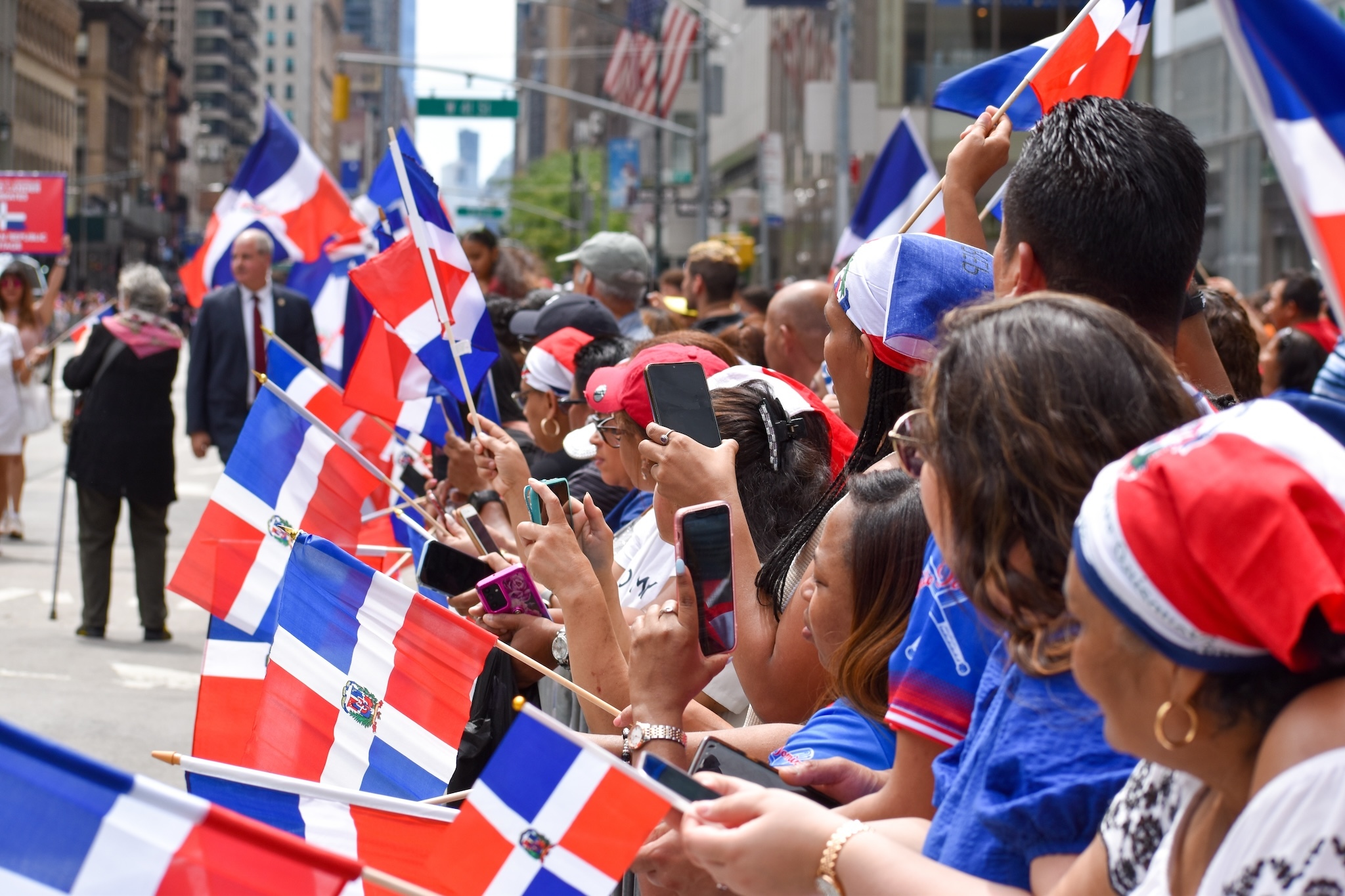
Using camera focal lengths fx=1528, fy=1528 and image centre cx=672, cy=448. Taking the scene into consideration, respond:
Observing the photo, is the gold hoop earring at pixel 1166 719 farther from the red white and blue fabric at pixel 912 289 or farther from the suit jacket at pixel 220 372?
the suit jacket at pixel 220 372

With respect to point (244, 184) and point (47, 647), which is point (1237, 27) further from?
point (244, 184)

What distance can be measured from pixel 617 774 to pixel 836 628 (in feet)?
2.25

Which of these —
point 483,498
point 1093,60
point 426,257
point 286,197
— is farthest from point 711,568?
point 286,197

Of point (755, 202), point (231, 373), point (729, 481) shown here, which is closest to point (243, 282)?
point (231, 373)

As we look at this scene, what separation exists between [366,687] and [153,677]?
4.98 m

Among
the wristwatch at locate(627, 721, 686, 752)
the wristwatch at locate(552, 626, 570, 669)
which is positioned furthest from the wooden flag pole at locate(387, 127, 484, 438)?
the wristwatch at locate(627, 721, 686, 752)

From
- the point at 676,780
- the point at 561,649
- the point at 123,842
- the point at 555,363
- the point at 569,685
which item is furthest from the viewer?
the point at 555,363

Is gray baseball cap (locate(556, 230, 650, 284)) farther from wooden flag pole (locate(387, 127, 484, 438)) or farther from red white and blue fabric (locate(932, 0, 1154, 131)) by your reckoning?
red white and blue fabric (locate(932, 0, 1154, 131))

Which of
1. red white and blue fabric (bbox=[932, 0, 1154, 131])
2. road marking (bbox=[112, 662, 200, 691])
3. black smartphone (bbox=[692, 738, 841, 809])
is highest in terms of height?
red white and blue fabric (bbox=[932, 0, 1154, 131])

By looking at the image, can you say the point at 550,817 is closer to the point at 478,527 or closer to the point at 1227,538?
the point at 1227,538

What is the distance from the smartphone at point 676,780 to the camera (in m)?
1.95

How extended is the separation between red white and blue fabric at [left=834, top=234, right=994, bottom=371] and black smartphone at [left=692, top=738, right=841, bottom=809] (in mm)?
996

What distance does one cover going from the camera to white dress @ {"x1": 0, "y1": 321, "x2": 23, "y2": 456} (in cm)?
1194

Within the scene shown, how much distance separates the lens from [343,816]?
2727mm
